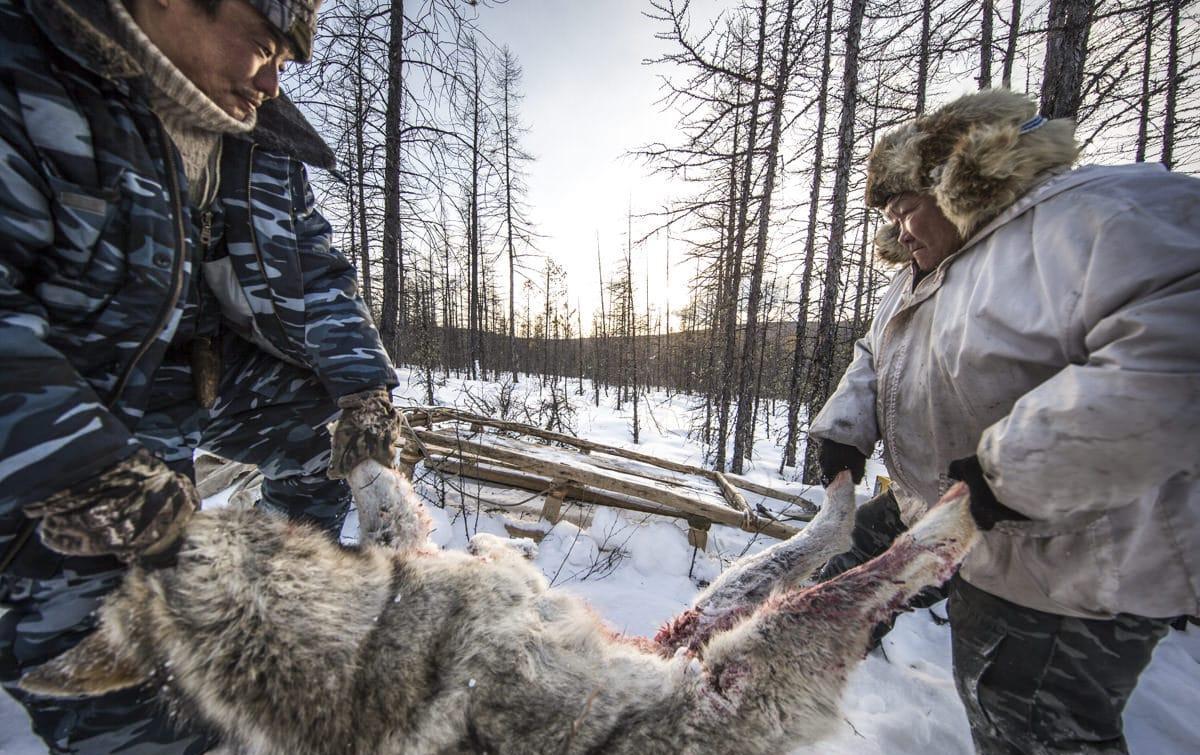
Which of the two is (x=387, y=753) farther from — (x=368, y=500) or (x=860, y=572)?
(x=860, y=572)

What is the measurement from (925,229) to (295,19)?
103 inches

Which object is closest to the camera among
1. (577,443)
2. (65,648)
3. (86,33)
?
(86,33)

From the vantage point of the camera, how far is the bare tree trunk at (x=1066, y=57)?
4.04 metres

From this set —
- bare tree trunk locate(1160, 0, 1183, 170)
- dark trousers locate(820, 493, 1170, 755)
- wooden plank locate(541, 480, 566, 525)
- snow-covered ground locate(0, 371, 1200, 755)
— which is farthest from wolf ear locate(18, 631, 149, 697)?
bare tree trunk locate(1160, 0, 1183, 170)

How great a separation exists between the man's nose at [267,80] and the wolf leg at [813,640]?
96.6 inches

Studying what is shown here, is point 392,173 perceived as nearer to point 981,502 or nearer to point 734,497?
point 734,497

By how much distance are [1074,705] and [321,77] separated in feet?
32.8

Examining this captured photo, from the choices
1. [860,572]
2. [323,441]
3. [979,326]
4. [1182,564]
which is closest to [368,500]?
[323,441]

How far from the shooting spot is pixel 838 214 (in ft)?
24.0

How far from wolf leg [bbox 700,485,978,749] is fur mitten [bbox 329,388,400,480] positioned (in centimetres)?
137

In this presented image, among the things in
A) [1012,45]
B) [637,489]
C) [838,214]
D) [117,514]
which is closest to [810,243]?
[838,214]

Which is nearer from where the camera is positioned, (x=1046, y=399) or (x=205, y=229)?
(x=1046, y=399)

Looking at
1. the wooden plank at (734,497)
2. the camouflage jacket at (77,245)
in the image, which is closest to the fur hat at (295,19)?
the camouflage jacket at (77,245)

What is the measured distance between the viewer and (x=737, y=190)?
1077 cm
